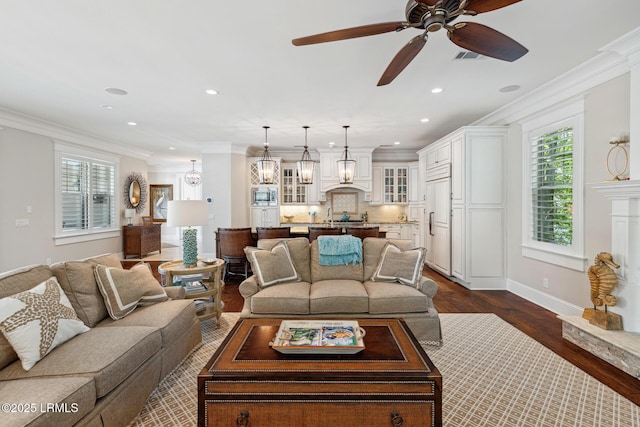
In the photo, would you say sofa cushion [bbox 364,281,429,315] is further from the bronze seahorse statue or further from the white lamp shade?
the white lamp shade

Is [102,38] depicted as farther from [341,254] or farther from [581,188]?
[581,188]

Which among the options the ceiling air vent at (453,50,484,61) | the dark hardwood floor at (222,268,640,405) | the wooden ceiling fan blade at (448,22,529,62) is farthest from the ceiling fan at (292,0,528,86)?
the dark hardwood floor at (222,268,640,405)

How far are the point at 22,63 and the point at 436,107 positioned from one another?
16.3 ft

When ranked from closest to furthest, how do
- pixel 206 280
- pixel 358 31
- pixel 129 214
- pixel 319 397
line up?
pixel 319 397
pixel 358 31
pixel 206 280
pixel 129 214

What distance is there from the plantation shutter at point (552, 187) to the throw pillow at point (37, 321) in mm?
4877

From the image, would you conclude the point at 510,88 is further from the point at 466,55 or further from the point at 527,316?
the point at 527,316

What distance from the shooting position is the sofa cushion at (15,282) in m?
1.57

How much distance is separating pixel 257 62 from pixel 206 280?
8.06ft

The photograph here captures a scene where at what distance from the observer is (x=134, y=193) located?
767 cm

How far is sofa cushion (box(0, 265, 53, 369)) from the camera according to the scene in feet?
5.14

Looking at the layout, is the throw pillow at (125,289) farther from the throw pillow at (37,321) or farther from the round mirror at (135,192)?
the round mirror at (135,192)

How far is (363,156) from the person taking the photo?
7.12 metres

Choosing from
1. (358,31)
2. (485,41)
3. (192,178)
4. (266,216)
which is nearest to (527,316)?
(485,41)

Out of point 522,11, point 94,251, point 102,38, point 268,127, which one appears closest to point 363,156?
point 268,127
